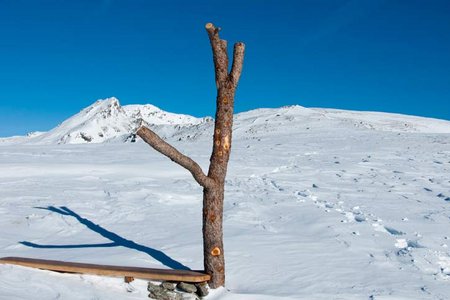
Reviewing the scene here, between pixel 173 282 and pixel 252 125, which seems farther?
pixel 252 125

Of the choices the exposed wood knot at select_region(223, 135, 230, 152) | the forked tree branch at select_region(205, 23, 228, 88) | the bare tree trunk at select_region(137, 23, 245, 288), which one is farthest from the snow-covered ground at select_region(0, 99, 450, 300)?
the forked tree branch at select_region(205, 23, 228, 88)

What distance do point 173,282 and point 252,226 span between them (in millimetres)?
3438

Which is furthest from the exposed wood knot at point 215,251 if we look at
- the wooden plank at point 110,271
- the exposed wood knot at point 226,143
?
the exposed wood knot at point 226,143

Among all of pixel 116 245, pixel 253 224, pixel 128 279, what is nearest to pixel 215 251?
pixel 128 279

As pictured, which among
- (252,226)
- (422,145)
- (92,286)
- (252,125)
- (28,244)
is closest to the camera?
(92,286)

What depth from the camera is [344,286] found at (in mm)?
5734

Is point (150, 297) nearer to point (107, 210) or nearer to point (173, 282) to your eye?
point (173, 282)

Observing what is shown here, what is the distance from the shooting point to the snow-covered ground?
5.68 meters

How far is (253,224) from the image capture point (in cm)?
898

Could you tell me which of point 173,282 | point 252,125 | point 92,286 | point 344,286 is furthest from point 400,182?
point 252,125

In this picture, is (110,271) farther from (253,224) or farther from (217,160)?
(253,224)

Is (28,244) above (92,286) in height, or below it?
above

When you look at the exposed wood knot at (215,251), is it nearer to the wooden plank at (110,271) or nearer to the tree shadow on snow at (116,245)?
the wooden plank at (110,271)

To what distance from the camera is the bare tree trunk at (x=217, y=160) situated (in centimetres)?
566
